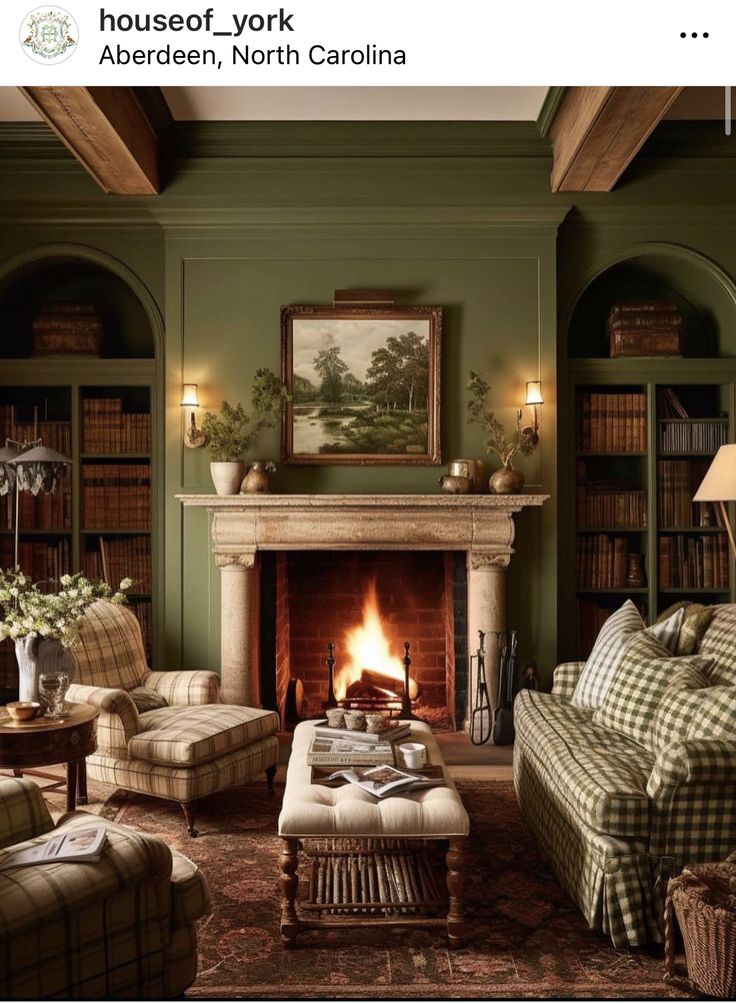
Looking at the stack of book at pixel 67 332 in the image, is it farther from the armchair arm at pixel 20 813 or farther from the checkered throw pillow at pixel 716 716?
the checkered throw pillow at pixel 716 716

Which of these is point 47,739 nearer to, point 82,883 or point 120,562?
point 82,883

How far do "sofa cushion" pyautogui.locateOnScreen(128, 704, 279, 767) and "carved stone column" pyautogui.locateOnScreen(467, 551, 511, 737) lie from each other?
142 centimetres

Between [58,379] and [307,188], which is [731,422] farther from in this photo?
[58,379]

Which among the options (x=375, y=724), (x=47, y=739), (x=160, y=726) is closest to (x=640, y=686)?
(x=375, y=724)

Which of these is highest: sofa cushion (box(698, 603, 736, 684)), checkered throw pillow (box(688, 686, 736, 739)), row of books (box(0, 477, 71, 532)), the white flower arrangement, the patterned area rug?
row of books (box(0, 477, 71, 532))

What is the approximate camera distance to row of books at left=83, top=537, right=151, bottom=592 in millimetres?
5309

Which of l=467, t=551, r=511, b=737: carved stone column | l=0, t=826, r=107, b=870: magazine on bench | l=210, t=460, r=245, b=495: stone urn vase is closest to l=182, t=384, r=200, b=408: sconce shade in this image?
l=210, t=460, r=245, b=495: stone urn vase

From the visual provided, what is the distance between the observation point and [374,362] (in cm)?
500

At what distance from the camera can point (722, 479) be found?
3.47 m

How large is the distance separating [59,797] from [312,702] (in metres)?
1.79

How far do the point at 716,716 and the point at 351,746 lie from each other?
1.27 m

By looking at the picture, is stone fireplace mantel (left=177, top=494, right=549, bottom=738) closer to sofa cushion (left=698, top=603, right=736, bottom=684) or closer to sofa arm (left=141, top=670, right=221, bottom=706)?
sofa arm (left=141, top=670, right=221, bottom=706)
